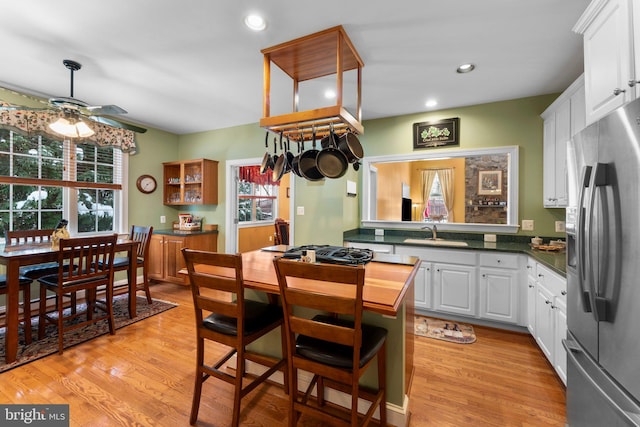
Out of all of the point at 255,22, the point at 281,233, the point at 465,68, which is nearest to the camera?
the point at 255,22

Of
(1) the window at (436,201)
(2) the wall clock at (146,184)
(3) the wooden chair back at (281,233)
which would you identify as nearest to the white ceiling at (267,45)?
(2) the wall clock at (146,184)

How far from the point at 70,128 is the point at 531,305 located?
463 cm

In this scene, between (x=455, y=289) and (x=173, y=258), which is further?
(x=173, y=258)

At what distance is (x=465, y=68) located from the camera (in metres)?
2.51

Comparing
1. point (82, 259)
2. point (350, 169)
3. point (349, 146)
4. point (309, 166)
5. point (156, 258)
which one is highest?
point (350, 169)

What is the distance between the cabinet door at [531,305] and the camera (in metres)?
2.54

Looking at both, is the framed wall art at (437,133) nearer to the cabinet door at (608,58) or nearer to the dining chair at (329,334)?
the cabinet door at (608,58)

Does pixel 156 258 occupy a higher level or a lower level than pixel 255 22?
lower

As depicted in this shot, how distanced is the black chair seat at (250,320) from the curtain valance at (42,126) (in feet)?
8.07

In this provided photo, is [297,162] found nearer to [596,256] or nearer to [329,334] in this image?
[329,334]

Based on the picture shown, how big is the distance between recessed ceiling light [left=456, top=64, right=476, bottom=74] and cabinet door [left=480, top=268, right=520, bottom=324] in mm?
1966

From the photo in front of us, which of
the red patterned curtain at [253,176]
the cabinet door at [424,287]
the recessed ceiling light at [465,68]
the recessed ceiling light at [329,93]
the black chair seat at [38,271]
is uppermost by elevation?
the recessed ceiling light at [465,68]

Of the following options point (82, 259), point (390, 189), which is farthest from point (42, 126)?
point (390, 189)

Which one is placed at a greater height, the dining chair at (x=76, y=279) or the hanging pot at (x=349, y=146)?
the hanging pot at (x=349, y=146)
